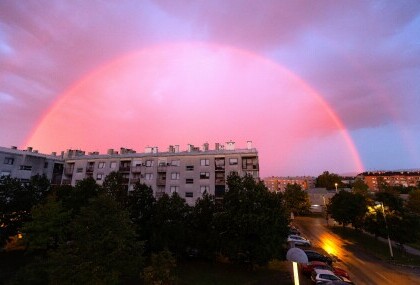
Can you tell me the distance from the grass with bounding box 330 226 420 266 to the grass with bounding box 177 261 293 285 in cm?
1713

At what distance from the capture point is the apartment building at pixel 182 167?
55094 mm

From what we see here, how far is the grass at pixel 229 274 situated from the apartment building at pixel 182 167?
24.2m

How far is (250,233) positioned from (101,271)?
1390 centimetres

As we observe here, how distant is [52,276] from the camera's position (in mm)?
18375

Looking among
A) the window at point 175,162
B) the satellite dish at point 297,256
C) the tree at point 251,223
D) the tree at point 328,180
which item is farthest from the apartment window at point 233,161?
the tree at point 328,180

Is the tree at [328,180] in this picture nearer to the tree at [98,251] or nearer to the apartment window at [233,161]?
the apartment window at [233,161]

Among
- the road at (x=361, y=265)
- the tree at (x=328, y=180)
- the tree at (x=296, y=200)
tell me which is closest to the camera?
the road at (x=361, y=265)

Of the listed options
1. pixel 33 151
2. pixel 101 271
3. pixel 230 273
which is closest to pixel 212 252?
pixel 230 273

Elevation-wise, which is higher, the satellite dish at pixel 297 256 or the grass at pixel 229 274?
the satellite dish at pixel 297 256

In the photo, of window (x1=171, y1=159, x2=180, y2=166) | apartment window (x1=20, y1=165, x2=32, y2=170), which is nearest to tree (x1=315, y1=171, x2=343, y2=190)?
window (x1=171, y1=159, x2=180, y2=166)

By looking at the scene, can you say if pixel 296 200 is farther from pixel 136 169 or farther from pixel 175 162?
pixel 136 169

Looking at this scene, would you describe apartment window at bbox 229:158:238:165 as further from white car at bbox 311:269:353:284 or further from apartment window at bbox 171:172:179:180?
white car at bbox 311:269:353:284

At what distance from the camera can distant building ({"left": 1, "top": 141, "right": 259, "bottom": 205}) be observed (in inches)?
2172

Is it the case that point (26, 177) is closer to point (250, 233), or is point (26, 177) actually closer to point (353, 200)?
point (250, 233)
